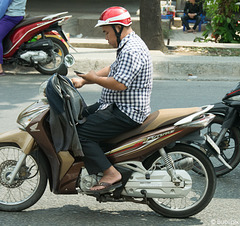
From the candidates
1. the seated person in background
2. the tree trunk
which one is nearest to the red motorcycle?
the tree trunk

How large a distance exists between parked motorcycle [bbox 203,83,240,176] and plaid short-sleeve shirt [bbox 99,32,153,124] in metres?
1.13

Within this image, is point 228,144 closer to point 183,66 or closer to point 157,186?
point 157,186

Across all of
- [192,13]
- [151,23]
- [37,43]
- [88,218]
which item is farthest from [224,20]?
[88,218]

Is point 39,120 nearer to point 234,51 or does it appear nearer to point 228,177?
point 228,177

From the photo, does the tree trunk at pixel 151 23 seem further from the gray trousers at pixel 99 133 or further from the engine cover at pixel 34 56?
the gray trousers at pixel 99 133

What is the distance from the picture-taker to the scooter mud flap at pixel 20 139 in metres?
4.14

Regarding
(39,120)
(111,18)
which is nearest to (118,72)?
(111,18)

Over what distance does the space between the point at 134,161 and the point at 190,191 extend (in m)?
0.50

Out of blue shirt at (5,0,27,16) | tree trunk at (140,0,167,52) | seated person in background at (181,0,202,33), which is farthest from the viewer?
seated person in background at (181,0,202,33)

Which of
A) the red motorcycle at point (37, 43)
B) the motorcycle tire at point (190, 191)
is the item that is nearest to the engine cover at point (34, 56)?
the red motorcycle at point (37, 43)

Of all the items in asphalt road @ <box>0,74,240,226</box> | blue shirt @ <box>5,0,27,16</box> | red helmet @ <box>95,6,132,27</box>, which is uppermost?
red helmet @ <box>95,6,132,27</box>

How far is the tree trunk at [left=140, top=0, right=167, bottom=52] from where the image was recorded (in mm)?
11039

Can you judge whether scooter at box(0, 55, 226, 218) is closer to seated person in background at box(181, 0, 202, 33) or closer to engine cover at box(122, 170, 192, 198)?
engine cover at box(122, 170, 192, 198)

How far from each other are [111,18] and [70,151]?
1.03m
